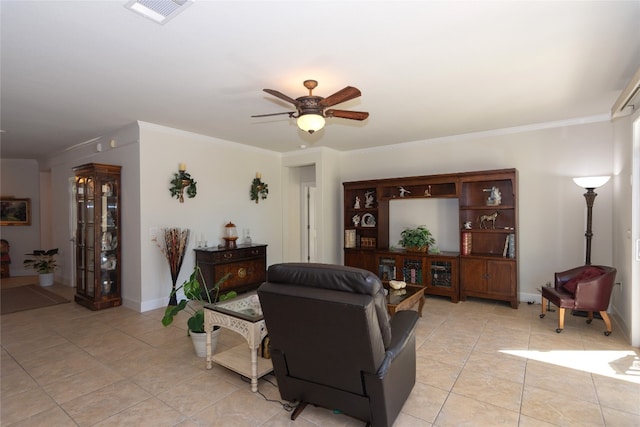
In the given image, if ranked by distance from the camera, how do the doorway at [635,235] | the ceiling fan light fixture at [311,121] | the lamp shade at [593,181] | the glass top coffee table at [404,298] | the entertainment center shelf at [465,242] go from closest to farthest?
1. the ceiling fan light fixture at [311,121]
2. the doorway at [635,235]
3. the glass top coffee table at [404,298]
4. the lamp shade at [593,181]
5. the entertainment center shelf at [465,242]

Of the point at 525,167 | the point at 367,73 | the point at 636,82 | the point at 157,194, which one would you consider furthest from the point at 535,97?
the point at 157,194

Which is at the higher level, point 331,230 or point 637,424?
point 331,230

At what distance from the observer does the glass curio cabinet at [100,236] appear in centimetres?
464

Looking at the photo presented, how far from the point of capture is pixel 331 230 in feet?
21.0

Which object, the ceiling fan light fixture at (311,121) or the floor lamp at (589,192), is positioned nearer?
the ceiling fan light fixture at (311,121)

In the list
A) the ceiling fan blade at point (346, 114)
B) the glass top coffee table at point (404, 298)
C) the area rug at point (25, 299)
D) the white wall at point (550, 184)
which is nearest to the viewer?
the ceiling fan blade at point (346, 114)

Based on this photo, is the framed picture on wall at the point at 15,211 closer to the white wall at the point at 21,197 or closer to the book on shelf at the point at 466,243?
the white wall at the point at 21,197

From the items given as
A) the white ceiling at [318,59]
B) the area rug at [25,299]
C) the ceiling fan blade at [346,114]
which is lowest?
the area rug at [25,299]

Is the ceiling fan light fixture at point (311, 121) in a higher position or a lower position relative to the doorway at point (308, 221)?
higher

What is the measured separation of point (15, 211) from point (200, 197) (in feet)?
17.5

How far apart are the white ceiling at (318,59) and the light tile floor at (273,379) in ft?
8.69

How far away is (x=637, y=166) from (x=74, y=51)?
5.19 meters

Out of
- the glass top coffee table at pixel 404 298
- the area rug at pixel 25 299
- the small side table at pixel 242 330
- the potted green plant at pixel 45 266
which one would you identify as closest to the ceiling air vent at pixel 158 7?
the small side table at pixel 242 330

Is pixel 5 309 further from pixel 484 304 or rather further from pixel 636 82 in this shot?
pixel 636 82
